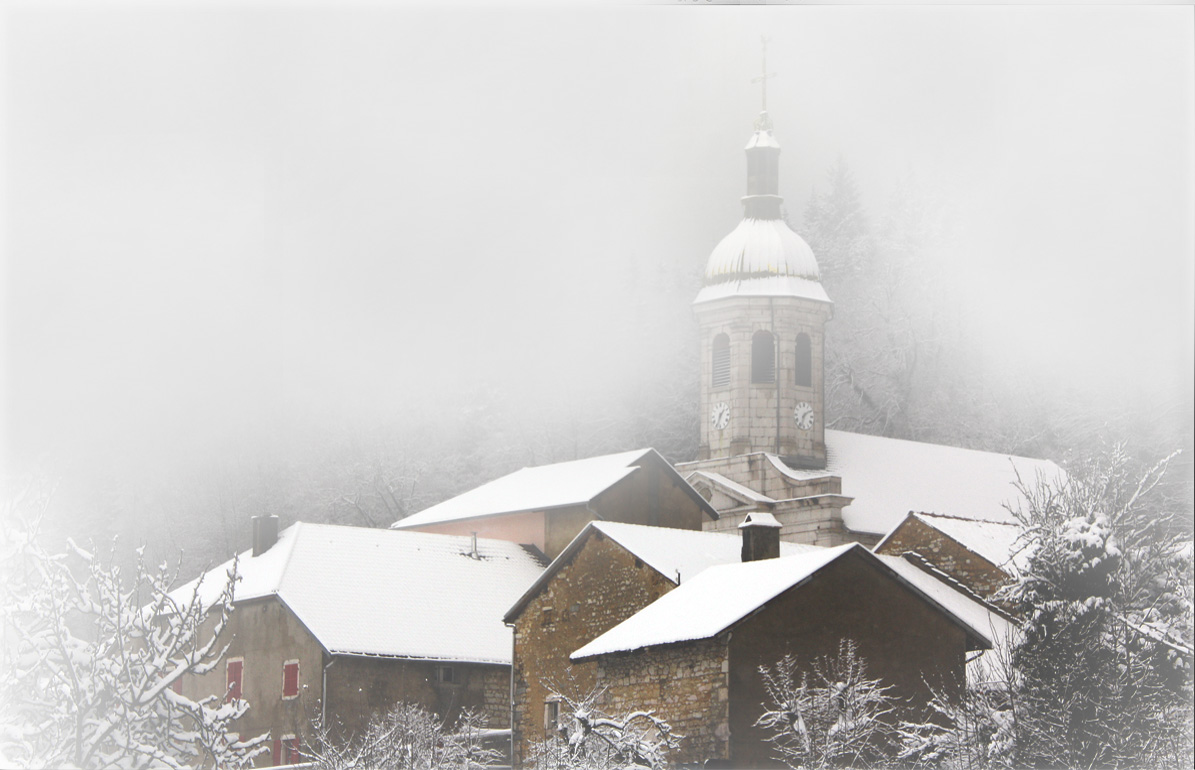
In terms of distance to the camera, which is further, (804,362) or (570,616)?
(804,362)

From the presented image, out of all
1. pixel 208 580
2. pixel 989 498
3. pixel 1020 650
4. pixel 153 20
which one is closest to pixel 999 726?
pixel 1020 650

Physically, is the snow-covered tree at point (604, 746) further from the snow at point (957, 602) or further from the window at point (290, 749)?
the window at point (290, 749)

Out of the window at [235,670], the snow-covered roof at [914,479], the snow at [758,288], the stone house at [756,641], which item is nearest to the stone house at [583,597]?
the stone house at [756,641]

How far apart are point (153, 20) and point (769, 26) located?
6.65m

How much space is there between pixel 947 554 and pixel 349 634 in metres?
9.31

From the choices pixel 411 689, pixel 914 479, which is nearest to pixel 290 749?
pixel 411 689

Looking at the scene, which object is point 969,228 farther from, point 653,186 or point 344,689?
point 344,689

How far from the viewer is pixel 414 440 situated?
131 ft

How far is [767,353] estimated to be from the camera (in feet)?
138

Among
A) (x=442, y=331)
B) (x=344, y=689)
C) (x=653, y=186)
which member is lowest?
(x=344, y=689)

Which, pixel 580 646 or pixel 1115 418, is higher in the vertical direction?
pixel 1115 418

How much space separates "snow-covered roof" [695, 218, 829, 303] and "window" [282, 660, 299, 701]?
1657 centimetres

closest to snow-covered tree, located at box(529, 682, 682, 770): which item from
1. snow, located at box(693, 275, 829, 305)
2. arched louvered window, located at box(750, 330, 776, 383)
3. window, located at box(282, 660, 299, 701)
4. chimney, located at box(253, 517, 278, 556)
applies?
window, located at box(282, 660, 299, 701)

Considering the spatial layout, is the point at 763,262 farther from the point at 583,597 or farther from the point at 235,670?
the point at 235,670
